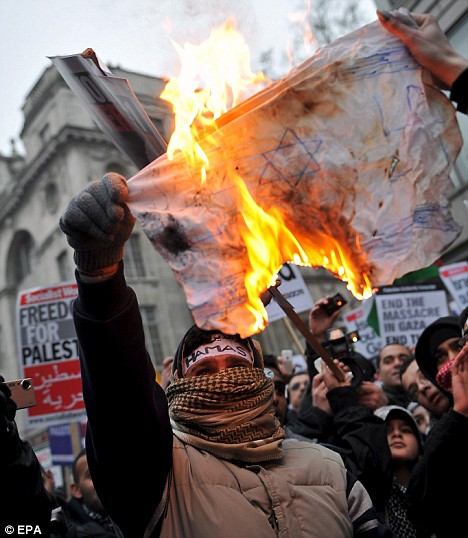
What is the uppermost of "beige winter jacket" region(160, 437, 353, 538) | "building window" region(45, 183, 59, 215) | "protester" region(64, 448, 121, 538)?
"building window" region(45, 183, 59, 215)

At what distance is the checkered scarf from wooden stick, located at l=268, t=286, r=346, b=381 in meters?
0.34

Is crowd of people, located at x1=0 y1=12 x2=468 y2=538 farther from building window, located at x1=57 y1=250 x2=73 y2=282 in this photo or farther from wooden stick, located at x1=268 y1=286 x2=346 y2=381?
building window, located at x1=57 y1=250 x2=73 y2=282

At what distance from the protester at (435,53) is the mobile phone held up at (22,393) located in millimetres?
1736

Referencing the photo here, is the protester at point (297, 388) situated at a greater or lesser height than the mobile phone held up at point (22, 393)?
lesser

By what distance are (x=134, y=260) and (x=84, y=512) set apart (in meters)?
A: 21.7

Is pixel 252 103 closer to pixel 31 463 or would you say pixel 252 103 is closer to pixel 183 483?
pixel 183 483

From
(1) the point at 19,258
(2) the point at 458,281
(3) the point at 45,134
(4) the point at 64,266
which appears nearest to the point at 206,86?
(2) the point at 458,281

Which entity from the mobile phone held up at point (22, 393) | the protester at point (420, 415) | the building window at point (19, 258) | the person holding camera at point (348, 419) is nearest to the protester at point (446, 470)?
the person holding camera at point (348, 419)

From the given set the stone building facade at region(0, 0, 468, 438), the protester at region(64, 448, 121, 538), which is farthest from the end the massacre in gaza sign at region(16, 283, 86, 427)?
the stone building facade at region(0, 0, 468, 438)

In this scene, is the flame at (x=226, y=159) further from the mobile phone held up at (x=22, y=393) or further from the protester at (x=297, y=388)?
the protester at (x=297, y=388)

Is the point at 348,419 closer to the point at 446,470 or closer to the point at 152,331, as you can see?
the point at 446,470

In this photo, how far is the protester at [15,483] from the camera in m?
2.10

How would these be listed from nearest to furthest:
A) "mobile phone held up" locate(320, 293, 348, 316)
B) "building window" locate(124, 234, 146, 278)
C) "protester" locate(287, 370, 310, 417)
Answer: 1. "mobile phone held up" locate(320, 293, 348, 316)
2. "protester" locate(287, 370, 310, 417)
3. "building window" locate(124, 234, 146, 278)

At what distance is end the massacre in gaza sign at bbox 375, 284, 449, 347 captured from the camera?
728cm
